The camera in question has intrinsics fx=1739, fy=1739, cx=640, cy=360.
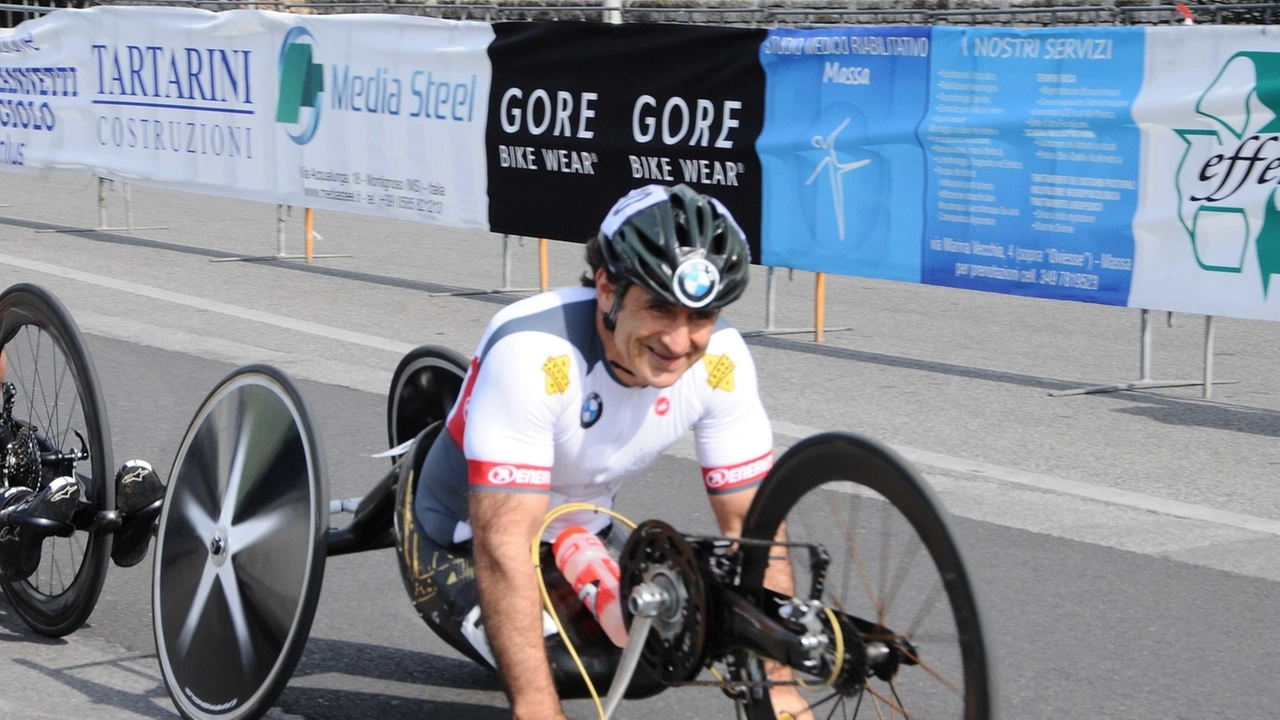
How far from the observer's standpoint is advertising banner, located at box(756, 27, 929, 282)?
9609 millimetres

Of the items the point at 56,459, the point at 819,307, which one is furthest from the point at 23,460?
the point at 819,307

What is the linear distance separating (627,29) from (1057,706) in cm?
732

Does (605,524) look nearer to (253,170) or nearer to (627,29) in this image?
(627,29)

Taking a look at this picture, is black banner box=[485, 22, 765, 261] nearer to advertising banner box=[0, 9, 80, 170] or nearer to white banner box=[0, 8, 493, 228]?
white banner box=[0, 8, 493, 228]

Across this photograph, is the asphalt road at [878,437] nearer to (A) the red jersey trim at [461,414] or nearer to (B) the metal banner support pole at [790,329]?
(B) the metal banner support pole at [790,329]

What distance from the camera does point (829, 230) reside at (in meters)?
10.0

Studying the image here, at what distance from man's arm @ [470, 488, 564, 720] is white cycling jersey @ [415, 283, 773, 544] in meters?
0.04

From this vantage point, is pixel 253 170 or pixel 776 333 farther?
pixel 253 170

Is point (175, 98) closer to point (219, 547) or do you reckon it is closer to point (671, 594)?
point (219, 547)

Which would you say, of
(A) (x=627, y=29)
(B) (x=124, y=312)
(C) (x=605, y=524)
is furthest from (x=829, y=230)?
Result: (C) (x=605, y=524)

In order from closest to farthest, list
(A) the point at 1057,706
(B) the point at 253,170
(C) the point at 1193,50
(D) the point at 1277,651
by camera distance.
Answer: (A) the point at 1057,706
(D) the point at 1277,651
(C) the point at 1193,50
(B) the point at 253,170

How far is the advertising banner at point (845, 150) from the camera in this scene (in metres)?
9.61

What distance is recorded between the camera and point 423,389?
478 cm

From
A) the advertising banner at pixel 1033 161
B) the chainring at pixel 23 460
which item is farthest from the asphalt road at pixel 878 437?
the advertising banner at pixel 1033 161
